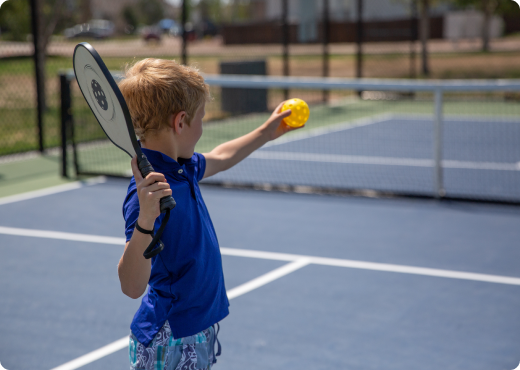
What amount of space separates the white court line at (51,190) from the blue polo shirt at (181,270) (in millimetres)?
5831

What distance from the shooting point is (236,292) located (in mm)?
4629

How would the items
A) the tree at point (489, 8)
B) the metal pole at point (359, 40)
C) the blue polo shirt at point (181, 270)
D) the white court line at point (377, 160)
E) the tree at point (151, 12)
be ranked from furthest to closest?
1. the tree at point (489, 8)
2. the metal pole at point (359, 40)
3. the tree at point (151, 12)
4. the white court line at point (377, 160)
5. the blue polo shirt at point (181, 270)

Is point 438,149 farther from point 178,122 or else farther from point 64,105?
point 178,122

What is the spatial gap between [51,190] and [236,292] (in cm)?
416

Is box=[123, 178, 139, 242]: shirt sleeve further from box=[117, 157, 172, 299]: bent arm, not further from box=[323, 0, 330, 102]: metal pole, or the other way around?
box=[323, 0, 330, 102]: metal pole

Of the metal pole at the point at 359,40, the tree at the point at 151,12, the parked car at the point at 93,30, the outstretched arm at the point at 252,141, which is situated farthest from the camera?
the metal pole at the point at 359,40

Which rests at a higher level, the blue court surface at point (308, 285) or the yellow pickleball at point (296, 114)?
the yellow pickleball at point (296, 114)

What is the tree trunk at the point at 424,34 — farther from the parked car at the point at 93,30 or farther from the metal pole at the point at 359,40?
the parked car at the point at 93,30

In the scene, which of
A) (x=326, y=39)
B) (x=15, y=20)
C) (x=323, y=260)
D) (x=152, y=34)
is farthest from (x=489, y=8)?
(x=323, y=260)

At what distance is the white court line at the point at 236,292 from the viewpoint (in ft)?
11.8

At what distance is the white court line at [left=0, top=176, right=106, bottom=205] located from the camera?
24.5 feet

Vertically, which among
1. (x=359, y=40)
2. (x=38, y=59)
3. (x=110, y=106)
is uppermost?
(x=359, y=40)

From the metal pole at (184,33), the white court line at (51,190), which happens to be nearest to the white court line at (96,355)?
the white court line at (51,190)

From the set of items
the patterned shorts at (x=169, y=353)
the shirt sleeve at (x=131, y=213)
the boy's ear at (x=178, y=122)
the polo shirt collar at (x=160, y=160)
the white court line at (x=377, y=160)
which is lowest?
the white court line at (x=377, y=160)
